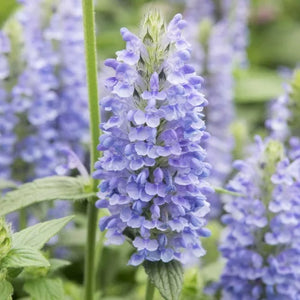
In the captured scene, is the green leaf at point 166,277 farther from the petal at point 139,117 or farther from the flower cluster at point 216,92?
the flower cluster at point 216,92

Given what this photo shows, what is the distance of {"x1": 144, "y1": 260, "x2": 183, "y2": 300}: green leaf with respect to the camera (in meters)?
1.82

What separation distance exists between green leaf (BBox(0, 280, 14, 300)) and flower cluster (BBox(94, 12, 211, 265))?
32 centimetres

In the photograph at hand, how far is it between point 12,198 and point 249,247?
0.88 m

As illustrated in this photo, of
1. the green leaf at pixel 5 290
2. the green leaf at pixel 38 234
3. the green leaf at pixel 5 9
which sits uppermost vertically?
the green leaf at pixel 5 9

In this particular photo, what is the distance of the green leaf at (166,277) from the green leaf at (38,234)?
0.89 feet

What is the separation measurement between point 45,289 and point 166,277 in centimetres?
37

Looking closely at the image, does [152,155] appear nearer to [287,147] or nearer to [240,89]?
[287,147]

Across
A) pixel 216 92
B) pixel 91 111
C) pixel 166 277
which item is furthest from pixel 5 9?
pixel 166 277

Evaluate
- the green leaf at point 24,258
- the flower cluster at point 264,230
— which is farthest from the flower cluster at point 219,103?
the green leaf at point 24,258

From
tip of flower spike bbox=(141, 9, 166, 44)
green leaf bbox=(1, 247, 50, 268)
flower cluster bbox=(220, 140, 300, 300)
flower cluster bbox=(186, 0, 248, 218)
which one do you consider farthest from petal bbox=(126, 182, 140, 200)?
flower cluster bbox=(186, 0, 248, 218)

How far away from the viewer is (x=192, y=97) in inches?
72.6

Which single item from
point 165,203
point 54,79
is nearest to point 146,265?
point 165,203

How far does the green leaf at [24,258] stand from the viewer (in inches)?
66.6

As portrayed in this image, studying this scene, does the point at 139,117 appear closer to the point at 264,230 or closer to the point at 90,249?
the point at 90,249
